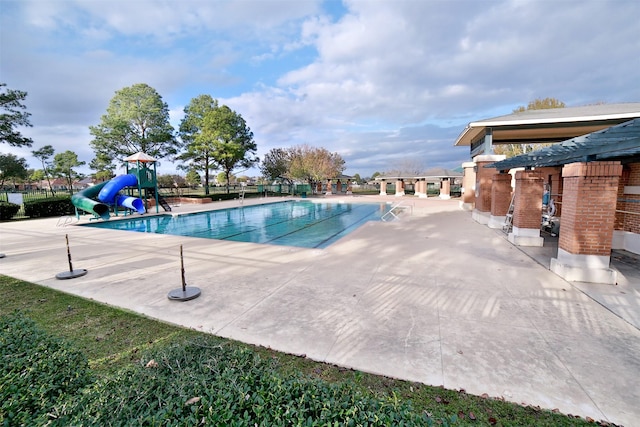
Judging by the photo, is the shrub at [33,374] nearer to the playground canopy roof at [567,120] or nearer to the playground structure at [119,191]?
the playground canopy roof at [567,120]

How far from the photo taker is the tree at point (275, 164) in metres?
44.3

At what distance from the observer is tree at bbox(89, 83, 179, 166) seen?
23.6 metres

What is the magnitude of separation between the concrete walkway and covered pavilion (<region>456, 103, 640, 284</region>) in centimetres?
57

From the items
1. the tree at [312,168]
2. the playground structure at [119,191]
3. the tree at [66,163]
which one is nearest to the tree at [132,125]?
the playground structure at [119,191]

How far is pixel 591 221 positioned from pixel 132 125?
98.0ft

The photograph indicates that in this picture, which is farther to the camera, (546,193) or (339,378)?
(546,193)

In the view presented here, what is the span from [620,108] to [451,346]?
13.9m

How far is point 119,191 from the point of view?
51.2ft

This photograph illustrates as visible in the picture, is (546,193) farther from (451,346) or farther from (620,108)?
(451,346)

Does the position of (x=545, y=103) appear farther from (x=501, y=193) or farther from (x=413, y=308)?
(x=413, y=308)

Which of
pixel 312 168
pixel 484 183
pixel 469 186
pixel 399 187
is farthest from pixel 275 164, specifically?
pixel 484 183

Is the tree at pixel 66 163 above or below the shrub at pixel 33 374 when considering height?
above

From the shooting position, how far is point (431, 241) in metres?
8.54

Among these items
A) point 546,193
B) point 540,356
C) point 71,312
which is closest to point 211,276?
point 71,312
